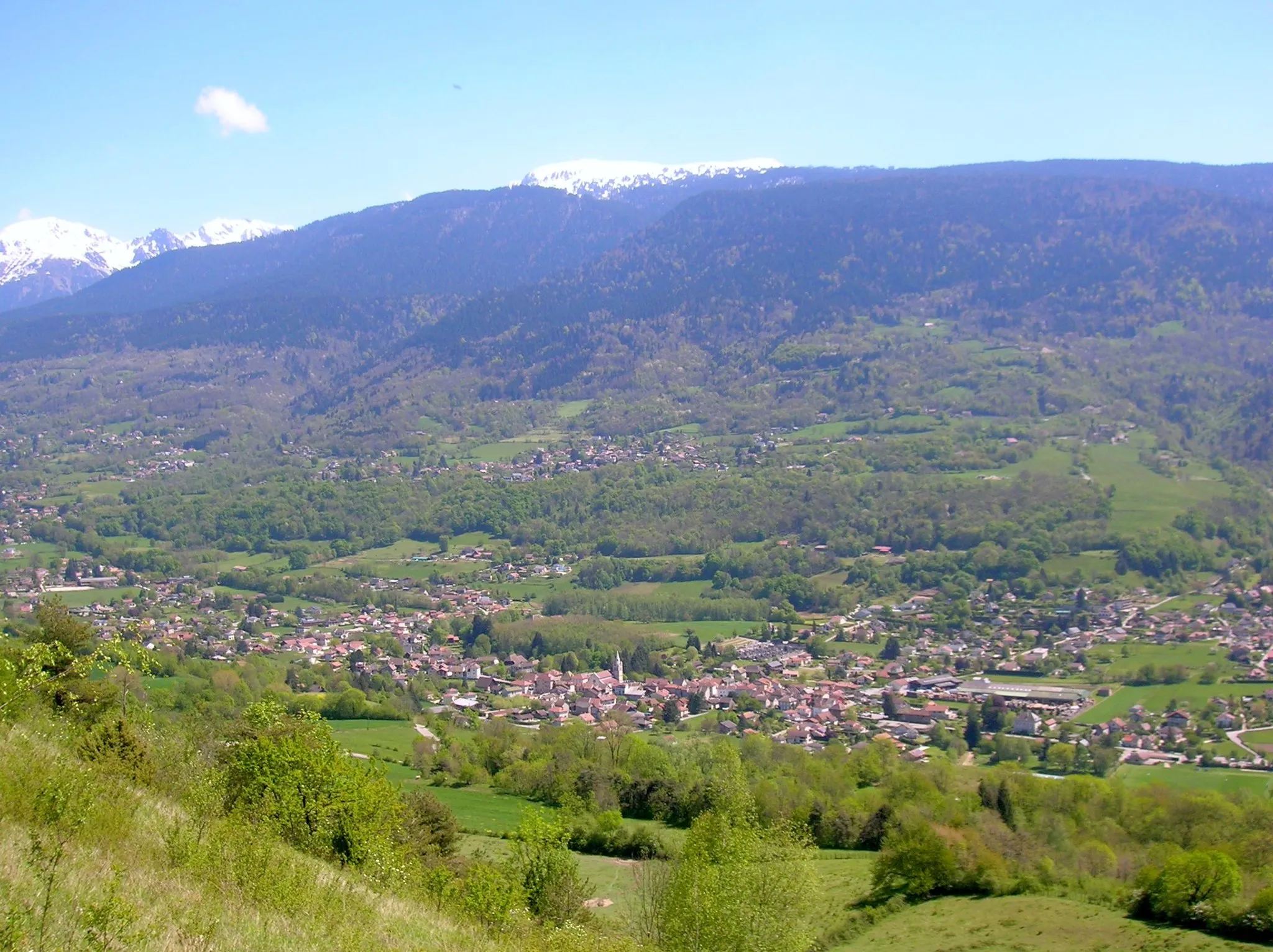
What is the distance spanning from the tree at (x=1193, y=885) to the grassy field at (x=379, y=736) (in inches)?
803

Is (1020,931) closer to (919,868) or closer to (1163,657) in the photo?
(919,868)

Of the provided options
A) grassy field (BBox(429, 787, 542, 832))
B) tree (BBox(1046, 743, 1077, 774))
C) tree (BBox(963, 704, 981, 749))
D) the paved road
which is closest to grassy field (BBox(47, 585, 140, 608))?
grassy field (BBox(429, 787, 542, 832))

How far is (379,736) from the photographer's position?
34.3 metres

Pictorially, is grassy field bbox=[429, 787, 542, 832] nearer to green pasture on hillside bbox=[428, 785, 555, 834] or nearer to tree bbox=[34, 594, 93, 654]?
green pasture on hillside bbox=[428, 785, 555, 834]

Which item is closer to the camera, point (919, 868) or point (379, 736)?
point (919, 868)

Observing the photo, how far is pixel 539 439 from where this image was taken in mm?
103562

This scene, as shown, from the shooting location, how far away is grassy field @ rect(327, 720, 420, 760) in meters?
31.8

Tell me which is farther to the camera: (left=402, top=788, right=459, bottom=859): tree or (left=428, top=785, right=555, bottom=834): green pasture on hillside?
(left=428, top=785, right=555, bottom=834): green pasture on hillside

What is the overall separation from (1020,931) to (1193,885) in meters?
3.29

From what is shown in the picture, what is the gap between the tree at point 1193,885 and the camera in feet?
61.9

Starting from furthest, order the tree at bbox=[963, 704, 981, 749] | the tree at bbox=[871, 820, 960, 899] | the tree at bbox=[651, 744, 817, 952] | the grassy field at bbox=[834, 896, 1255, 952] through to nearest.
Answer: the tree at bbox=[963, 704, 981, 749] < the tree at bbox=[871, 820, 960, 899] < the grassy field at bbox=[834, 896, 1255, 952] < the tree at bbox=[651, 744, 817, 952]

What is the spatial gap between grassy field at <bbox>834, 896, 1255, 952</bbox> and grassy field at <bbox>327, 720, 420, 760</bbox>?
15924 mm

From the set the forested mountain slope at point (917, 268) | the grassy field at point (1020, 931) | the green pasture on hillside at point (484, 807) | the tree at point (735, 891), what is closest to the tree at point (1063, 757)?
the grassy field at point (1020, 931)

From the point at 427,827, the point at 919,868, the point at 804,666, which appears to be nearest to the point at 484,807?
the point at 427,827
